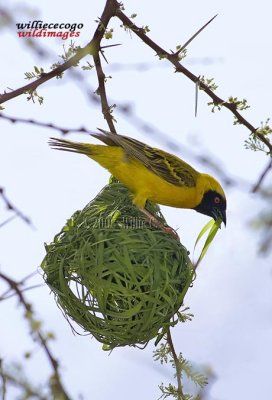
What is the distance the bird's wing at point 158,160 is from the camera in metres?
3.57

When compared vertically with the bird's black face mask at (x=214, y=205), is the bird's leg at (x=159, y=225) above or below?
below

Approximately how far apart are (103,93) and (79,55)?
465mm

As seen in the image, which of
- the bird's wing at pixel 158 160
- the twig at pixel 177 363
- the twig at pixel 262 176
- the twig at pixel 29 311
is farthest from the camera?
the bird's wing at pixel 158 160

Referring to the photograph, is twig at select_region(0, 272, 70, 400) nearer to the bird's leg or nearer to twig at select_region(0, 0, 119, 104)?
twig at select_region(0, 0, 119, 104)

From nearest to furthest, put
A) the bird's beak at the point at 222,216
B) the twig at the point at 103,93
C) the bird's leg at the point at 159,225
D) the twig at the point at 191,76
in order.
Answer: the twig at the point at 191,76 < the bird's leg at the point at 159,225 < the twig at the point at 103,93 < the bird's beak at the point at 222,216

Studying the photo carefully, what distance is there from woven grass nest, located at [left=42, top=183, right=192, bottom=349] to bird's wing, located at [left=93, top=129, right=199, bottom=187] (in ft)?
1.45

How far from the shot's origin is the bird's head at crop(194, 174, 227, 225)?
379cm

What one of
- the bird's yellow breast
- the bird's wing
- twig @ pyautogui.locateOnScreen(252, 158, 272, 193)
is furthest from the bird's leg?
twig @ pyautogui.locateOnScreen(252, 158, 272, 193)

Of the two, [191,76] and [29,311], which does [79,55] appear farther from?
[29,311]

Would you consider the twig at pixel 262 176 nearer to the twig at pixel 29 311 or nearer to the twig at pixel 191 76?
the twig at pixel 191 76

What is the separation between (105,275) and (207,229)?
0.78 m

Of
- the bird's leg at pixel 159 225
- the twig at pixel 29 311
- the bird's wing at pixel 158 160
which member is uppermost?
the bird's wing at pixel 158 160

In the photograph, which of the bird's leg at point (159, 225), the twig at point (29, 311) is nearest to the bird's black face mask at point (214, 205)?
the bird's leg at point (159, 225)

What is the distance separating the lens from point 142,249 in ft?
9.94
